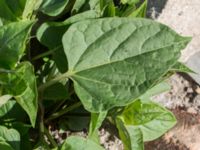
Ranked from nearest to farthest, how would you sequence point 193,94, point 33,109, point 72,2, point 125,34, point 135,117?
point 33,109, point 125,34, point 135,117, point 72,2, point 193,94

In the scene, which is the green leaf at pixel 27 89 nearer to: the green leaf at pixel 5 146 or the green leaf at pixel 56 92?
the green leaf at pixel 5 146

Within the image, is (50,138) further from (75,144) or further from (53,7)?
(53,7)

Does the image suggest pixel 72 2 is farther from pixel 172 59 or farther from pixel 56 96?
pixel 172 59

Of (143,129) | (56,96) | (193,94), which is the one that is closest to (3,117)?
(56,96)

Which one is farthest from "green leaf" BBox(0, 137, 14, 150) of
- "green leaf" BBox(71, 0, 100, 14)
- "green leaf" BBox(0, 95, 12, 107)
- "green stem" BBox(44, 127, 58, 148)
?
"green leaf" BBox(71, 0, 100, 14)

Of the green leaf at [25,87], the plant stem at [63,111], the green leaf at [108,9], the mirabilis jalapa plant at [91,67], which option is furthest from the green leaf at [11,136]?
the green leaf at [108,9]

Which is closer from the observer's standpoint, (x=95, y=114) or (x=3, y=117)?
→ (x=95, y=114)
